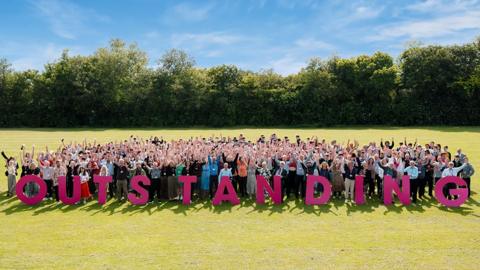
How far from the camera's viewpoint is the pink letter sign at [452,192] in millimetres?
15422

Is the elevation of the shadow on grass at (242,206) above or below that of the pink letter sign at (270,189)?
below

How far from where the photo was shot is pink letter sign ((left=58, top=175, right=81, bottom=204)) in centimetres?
1611

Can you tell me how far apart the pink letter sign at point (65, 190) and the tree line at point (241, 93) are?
167 feet

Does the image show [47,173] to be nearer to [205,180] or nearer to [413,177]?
[205,180]

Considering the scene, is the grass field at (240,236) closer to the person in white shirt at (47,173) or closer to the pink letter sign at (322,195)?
the pink letter sign at (322,195)

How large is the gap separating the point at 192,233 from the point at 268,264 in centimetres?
322

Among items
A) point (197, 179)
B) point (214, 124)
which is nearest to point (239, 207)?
point (197, 179)

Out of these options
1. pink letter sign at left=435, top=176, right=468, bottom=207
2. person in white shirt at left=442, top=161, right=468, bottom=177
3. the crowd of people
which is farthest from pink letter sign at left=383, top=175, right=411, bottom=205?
person in white shirt at left=442, top=161, right=468, bottom=177

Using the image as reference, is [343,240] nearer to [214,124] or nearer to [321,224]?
[321,224]

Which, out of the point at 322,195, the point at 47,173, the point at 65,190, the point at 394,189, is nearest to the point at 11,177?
the point at 47,173

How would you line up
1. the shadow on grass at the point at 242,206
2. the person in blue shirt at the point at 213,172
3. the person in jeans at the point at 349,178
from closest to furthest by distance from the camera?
the shadow on grass at the point at 242,206 → the person in jeans at the point at 349,178 → the person in blue shirt at the point at 213,172

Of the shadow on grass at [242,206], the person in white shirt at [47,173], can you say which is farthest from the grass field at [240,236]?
the person in white shirt at [47,173]

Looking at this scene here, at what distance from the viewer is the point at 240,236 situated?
12453 mm

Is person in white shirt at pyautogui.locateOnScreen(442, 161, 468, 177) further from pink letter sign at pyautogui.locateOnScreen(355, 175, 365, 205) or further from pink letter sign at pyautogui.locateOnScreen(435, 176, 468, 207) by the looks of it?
pink letter sign at pyautogui.locateOnScreen(355, 175, 365, 205)
